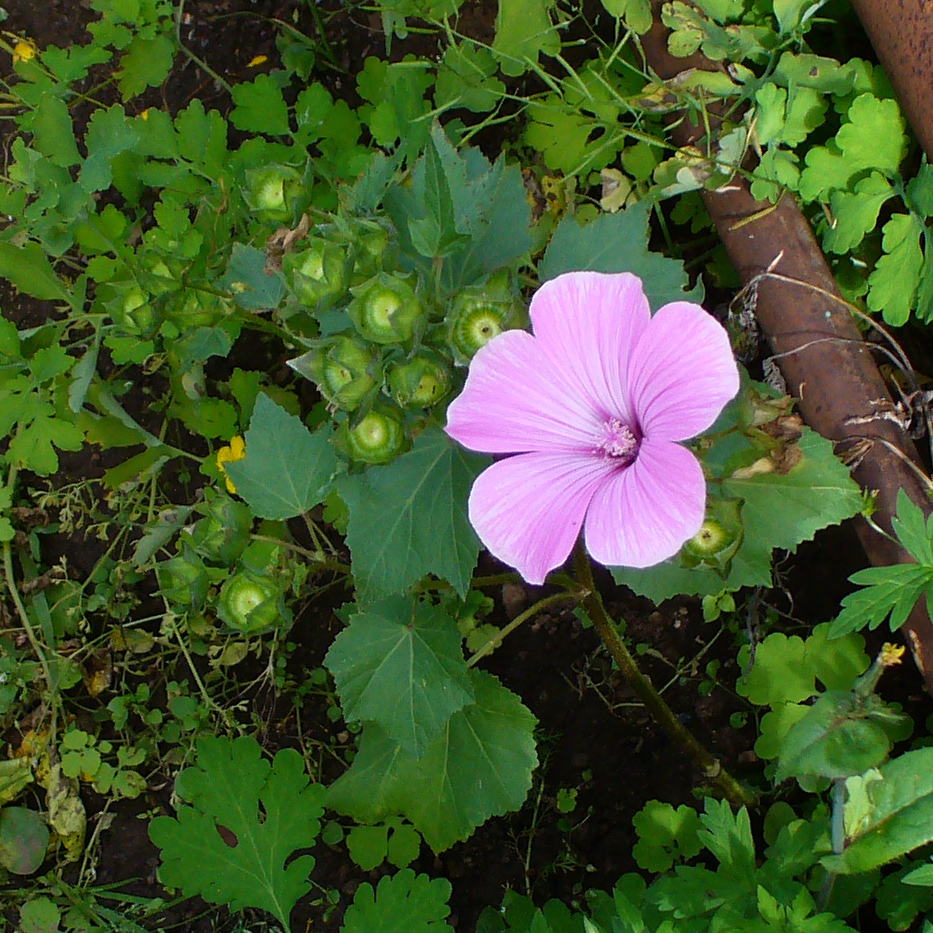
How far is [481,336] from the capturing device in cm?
123

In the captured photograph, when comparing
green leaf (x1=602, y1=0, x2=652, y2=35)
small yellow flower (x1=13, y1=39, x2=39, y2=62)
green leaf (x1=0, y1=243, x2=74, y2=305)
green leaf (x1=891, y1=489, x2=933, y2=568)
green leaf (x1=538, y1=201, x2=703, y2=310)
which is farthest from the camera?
small yellow flower (x1=13, y1=39, x2=39, y2=62)

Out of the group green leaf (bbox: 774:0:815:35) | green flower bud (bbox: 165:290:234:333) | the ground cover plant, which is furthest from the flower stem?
green leaf (bbox: 774:0:815:35)

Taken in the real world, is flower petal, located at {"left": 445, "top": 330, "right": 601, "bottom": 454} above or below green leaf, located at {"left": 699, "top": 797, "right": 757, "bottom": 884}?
above

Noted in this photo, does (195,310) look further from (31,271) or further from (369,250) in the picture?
(31,271)

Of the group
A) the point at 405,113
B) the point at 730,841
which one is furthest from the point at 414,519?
the point at 405,113

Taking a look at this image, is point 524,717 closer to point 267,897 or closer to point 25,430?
point 267,897

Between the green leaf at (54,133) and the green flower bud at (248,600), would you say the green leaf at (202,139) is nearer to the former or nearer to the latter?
the green leaf at (54,133)

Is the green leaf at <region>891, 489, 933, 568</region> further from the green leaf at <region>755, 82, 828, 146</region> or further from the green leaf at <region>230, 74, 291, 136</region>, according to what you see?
the green leaf at <region>230, 74, 291, 136</region>

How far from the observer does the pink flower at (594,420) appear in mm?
988

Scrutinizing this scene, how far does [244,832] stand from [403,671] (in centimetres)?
49

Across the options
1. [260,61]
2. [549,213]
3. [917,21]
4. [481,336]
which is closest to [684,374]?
[481,336]

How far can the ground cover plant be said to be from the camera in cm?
125

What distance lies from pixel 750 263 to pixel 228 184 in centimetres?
116

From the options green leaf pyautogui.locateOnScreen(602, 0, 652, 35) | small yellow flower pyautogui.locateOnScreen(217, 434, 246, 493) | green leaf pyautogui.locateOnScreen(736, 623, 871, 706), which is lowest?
small yellow flower pyautogui.locateOnScreen(217, 434, 246, 493)
